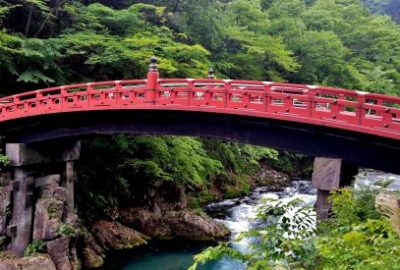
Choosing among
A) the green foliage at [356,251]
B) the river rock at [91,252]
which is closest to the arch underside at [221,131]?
the river rock at [91,252]

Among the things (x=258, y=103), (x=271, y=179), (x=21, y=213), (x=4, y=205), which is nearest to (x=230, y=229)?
(x=21, y=213)

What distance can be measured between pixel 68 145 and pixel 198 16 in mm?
13655

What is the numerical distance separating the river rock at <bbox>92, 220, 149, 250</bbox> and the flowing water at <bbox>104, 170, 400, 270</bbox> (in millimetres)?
749

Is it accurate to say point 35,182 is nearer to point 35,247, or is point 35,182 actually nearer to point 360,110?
point 35,247

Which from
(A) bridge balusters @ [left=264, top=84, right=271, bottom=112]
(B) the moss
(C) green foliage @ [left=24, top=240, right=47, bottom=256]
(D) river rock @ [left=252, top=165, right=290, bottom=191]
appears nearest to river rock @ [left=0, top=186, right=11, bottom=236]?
(C) green foliage @ [left=24, top=240, right=47, bottom=256]

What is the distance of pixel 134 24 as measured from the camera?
25.5 metres

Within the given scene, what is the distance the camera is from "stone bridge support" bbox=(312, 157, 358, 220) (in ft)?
37.0

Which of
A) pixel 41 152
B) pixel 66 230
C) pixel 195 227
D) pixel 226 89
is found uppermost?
pixel 226 89

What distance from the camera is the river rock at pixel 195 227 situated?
2241 centimetres

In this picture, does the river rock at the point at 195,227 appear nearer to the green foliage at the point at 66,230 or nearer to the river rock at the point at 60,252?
the green foliage at the point at 66,230

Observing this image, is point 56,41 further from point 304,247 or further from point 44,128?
point 304,247

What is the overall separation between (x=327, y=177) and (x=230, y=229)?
13223 millimetres

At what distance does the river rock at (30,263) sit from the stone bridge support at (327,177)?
11.3 metres

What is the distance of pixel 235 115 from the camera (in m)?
13.3
